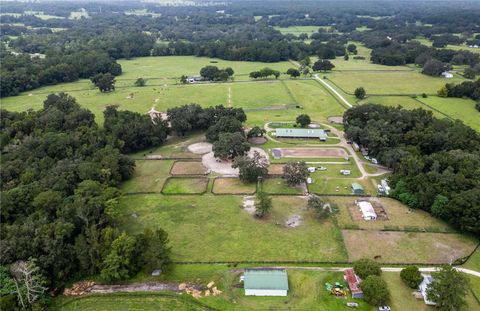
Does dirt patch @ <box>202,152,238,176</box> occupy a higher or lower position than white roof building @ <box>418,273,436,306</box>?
higher

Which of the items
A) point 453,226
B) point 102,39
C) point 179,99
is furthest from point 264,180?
point 102,39

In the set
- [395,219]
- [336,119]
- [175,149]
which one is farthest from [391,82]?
[395,219]

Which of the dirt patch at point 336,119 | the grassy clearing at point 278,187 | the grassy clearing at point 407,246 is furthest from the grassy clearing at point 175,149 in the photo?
the grassy clearing at point 407,246

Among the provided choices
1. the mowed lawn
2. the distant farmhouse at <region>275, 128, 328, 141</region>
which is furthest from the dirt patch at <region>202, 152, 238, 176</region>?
the distant farmhouse at <region>275, 128, 328, 141</region>

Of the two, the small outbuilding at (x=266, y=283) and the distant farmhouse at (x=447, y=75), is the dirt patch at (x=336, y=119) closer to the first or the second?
the small outbuilding at (x=266, y=283)

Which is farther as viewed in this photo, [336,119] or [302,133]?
[336,119]

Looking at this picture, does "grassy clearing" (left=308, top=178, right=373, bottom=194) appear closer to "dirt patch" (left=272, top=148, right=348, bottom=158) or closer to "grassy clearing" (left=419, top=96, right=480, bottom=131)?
"dirt patch" (left=272, top=148, right=348, bottom=158)

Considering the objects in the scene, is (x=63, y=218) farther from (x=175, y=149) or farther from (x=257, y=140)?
(x=257, y=140)
